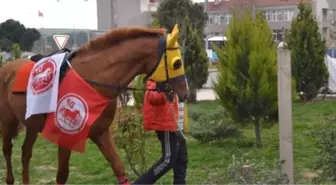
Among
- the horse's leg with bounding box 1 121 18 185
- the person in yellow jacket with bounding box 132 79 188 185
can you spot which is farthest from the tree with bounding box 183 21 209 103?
the person in yellow jacket with bounding box 132 79 188 185

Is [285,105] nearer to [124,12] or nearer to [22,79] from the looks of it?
[22,79]

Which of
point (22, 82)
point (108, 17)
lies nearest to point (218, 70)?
point (22, 82)

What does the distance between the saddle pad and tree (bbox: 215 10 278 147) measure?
3867mm

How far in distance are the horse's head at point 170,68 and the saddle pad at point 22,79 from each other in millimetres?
1387

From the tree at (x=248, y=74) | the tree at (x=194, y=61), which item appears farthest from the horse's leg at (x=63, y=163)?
the tree at (x=194, y=61)

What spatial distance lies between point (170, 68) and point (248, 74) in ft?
14.1

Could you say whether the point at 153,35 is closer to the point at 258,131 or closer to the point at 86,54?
the point at 86,54

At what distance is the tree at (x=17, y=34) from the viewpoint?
104 ft

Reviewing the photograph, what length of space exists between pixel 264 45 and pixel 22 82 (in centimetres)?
425

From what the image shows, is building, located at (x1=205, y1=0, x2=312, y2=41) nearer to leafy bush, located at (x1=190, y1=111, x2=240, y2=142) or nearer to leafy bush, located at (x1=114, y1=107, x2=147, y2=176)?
leafy bush, located at (x1=190, y1=111, x2=240, y2=142)

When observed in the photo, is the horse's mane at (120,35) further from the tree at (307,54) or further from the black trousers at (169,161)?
the tree at (307,54)

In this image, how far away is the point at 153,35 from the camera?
487 centimetres

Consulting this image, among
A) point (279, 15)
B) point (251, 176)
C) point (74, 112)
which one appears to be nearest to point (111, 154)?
point (74, 112)

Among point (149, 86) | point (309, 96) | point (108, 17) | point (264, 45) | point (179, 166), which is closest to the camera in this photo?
point (149, 86)
